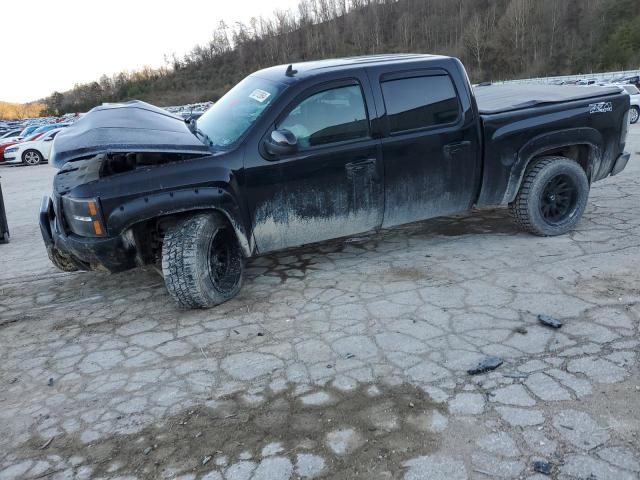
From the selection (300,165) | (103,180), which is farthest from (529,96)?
(103,180)

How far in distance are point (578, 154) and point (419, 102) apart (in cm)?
211

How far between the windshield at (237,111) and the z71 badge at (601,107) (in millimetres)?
3226

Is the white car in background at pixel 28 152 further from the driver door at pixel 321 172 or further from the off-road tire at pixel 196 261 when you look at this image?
the driver door at pixel 321 172

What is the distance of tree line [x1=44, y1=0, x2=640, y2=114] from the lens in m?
71.4

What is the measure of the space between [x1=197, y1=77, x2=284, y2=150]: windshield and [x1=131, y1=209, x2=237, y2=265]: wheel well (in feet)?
2.10

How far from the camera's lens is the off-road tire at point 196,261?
403 centimetres

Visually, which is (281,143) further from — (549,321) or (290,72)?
(549,321)

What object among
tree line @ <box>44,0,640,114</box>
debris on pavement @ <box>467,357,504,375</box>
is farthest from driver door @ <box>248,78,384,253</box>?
tree line @ <box>44,0,640,114</box>

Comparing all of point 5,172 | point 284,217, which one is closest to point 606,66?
point 5,172

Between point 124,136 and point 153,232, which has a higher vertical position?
point 124,136

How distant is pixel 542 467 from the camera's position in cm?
238

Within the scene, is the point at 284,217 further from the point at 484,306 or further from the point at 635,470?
the point at 635,470

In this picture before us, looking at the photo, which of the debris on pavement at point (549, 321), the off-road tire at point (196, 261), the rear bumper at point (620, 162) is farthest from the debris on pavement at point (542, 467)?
the rear bumper at point (620, 162)

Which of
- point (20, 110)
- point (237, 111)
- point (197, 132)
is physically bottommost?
point (197, 132)
